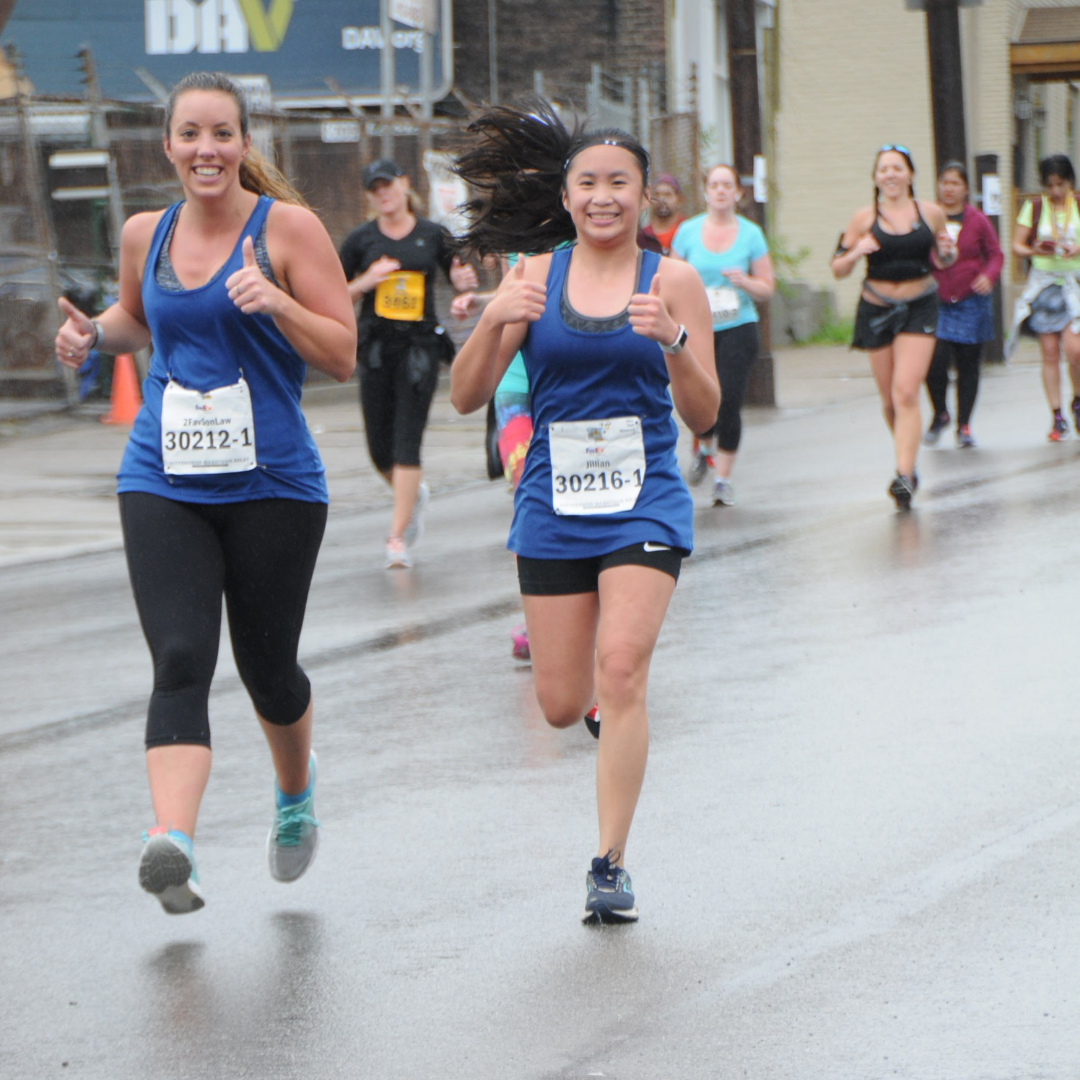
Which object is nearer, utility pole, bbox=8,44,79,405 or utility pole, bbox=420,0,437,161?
utility pole, bbox=8,44,79,405

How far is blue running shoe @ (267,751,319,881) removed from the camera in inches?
190

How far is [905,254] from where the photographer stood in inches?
444

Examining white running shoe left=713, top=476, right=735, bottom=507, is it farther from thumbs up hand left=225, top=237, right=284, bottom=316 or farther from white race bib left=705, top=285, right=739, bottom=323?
thumbs up hand left=225, top=237, right=284, bottom=316

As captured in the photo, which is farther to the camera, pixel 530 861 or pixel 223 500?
pixel 530 861

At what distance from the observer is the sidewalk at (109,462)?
11562 mm

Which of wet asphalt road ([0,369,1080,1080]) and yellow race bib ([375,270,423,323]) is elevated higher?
yellow race bib ([375,270,423,323])

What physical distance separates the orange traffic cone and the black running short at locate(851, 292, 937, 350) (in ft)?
25.4

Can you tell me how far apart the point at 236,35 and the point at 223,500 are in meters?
27.5

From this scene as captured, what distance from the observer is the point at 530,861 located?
5.07 m

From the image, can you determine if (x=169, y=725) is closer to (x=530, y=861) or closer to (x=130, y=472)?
(x=130, y=472)

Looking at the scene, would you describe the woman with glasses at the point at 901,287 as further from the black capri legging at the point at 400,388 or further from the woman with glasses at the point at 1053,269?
the woman with glasses at the point at 1053,269

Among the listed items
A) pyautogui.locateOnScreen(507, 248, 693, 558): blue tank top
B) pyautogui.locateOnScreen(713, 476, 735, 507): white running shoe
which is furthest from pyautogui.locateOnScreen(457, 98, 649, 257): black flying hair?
pyautogui.locateOnScreen(713, 476, 735, 507): white running shoe

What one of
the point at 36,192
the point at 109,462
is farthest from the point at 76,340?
the point at 36,192

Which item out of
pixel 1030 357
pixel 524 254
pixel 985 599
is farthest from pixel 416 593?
pixel 1030 357
